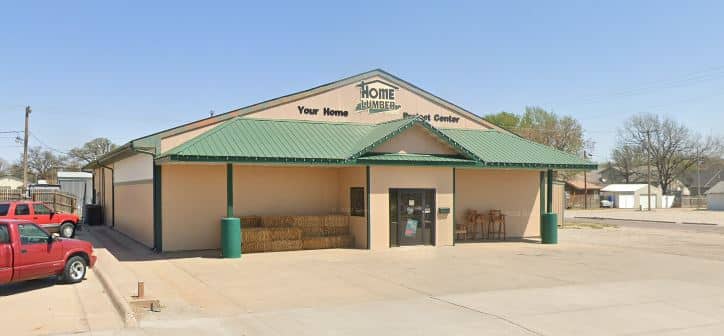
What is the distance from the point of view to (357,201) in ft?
68.3

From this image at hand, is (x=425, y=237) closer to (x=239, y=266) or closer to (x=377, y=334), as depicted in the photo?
(x=239, y=266)

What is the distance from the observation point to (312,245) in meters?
20.2

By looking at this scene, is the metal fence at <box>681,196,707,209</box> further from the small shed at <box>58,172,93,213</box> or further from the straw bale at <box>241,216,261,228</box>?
the straw bale at <box>241,216,261,228</box>

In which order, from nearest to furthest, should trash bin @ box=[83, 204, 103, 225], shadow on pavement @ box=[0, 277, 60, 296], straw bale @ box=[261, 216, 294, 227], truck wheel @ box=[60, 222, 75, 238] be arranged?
shadow on pavement @ box=[0, 277, 60, 296] → straw bale @ box=[261, 216, 294, 227] → truck wheel @ box=[60, 222, 75, 238] → trash bin @ box=[83, 204, 103, 225]

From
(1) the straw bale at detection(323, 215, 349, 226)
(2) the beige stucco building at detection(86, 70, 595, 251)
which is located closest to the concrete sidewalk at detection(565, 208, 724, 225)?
(2) the beige stucco building at detection(86, 70, 595, 251)

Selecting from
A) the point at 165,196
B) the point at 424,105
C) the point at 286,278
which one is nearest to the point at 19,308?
the point at 286,278

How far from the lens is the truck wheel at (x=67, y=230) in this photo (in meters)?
23.3

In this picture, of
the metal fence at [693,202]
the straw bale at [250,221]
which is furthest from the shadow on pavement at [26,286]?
the metal fence at [693,202]

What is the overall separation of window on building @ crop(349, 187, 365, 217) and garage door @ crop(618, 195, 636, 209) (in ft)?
219

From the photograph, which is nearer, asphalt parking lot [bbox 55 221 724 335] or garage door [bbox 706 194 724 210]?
asphalt parking lot [bbox 55 221 724 335]

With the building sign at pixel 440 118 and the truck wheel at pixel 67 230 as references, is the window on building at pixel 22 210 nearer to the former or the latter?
the truck wheel at pixel 67 230

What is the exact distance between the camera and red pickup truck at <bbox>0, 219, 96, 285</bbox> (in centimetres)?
1129

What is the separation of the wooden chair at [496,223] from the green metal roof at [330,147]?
2699 millimetres

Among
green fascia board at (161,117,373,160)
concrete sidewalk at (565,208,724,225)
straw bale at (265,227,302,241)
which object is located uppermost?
green fascia board at (161,117,373,160)
